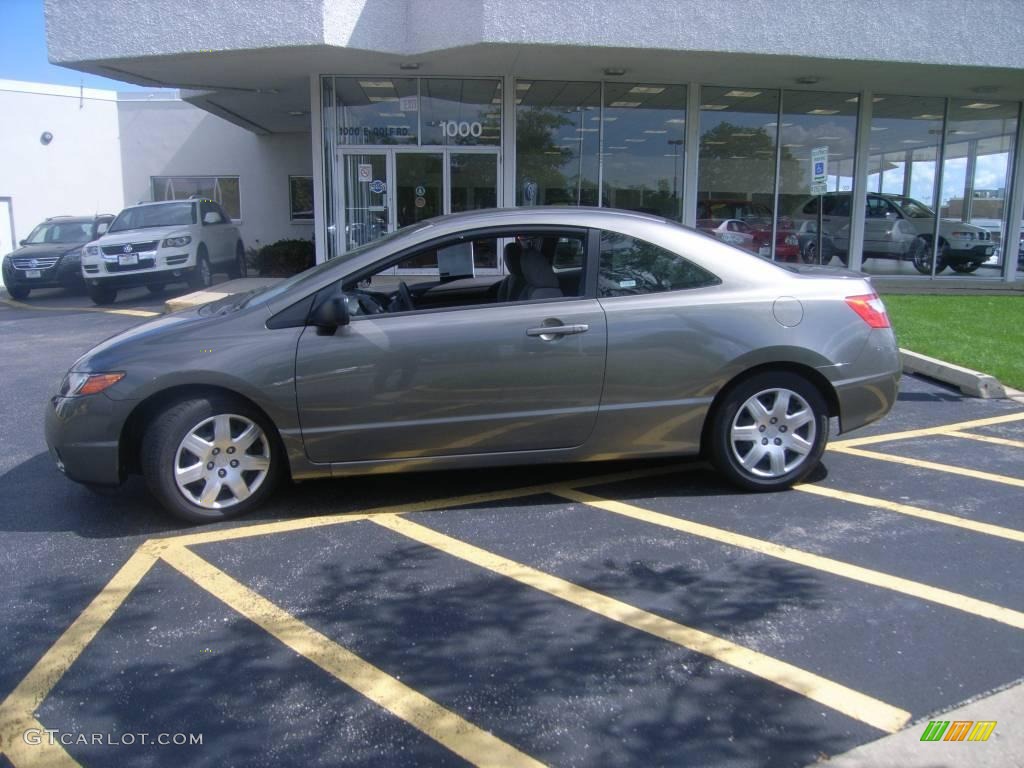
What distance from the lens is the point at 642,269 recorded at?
4859 millimetres

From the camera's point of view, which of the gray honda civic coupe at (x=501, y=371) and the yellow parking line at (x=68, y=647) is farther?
the gray honda civic coupe at (x=501, y=371)

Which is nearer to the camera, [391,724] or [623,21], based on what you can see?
[391,724]

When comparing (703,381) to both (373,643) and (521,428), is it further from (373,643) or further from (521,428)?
(373,643)

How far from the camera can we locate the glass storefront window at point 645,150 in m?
15.3

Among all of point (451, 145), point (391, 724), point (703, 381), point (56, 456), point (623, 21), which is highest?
point (623, 21)

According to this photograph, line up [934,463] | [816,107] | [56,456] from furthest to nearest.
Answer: [816,107], [934,463], [56,456]

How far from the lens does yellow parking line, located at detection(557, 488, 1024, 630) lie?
3.54 m

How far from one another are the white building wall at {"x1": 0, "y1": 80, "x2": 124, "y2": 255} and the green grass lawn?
2070cm

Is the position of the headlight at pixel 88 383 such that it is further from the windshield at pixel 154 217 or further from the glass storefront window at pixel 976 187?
the glass storefront window at pixel 976 187

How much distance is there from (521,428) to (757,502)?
4.72 ft

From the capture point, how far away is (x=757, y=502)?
484 cm

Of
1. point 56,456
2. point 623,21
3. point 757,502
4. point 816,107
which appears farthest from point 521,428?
point 816,107

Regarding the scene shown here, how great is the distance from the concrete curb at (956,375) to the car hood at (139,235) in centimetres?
1290

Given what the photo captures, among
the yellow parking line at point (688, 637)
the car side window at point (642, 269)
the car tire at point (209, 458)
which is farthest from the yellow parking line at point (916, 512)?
the car tire at point (209, 458)
